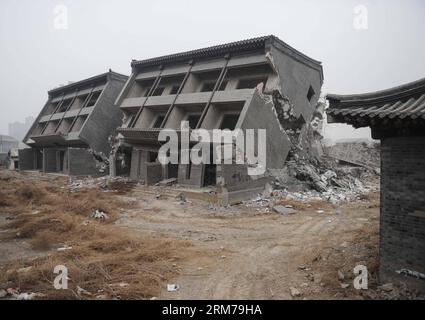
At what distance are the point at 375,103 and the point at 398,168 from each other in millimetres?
1264

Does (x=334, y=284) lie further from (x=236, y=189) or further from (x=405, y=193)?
(x=236, y=189)

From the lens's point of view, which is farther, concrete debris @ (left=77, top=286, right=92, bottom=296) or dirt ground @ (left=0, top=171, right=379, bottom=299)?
dirt ground @ (left=0, top=171, right=379, bottom=299)

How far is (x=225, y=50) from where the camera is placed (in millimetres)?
20297

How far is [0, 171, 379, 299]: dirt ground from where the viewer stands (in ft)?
20.5

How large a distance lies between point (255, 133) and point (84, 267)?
38.8 feet

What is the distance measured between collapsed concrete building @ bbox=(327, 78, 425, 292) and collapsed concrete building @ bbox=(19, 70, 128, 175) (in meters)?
23.2

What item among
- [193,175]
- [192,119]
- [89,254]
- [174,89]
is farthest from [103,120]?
[89,254]

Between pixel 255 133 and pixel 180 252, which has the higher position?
pixel 255 133

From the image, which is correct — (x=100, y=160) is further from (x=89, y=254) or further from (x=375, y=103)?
(x=375, y=103)

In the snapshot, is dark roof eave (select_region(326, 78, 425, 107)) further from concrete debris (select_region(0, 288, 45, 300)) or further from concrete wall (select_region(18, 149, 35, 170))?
concrete wall (select_region(18, 149, 35, 170))

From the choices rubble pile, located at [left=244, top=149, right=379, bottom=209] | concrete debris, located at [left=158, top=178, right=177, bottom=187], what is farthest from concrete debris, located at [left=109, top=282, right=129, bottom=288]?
concrete debris, located at [left=158, top=178, right=177, bottom=187]
